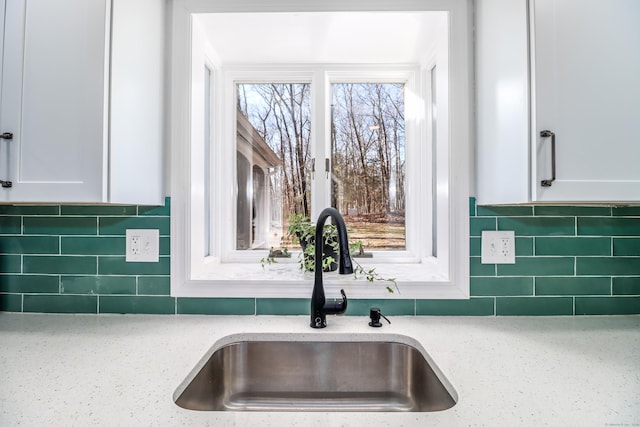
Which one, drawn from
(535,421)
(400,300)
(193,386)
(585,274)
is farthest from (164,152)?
(585,274)

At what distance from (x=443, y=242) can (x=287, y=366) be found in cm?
75

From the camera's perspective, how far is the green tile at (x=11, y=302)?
1.23 meters

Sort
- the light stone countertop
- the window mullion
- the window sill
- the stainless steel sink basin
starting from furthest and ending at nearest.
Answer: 1. the window mullion
2. the window sill
3. the stainless steel sink basin
4. the light stone countertop

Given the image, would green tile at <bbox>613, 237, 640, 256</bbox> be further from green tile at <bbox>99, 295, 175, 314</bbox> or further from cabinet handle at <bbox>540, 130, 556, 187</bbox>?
green tile at <bbox>99, 295, 175, 314</bbox>

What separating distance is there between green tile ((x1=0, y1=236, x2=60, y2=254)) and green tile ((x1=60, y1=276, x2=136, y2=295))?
12 centimetres

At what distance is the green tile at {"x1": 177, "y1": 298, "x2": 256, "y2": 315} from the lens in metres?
1.21

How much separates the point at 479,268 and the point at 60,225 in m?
1.60

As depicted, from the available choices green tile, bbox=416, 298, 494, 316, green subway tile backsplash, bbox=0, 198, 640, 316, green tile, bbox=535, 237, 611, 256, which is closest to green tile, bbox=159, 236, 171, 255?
green subway tile backsplash, bbox=0, 198, 640, 316

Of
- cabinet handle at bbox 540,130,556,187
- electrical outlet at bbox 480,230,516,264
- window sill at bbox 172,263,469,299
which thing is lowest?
window sill at bbox 172,263,469,299

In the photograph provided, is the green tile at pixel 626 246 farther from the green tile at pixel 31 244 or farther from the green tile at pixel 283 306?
the green tile at pixel 31 244

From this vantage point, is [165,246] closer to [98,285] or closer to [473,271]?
[98,285]

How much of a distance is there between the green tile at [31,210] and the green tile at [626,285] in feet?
7.01

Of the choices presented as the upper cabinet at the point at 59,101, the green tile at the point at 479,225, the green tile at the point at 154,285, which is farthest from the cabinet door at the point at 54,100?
the green tile at the point at 479,225

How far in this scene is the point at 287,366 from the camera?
106cm
